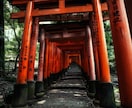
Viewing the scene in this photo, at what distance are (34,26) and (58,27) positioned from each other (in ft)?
9.09

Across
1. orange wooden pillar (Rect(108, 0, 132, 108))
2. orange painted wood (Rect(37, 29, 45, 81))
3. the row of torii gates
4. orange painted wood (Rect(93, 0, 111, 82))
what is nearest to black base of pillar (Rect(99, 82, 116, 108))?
the row of torii gates

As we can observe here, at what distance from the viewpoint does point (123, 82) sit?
2967 millimetres

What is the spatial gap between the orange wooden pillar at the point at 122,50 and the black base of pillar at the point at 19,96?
13.5ft

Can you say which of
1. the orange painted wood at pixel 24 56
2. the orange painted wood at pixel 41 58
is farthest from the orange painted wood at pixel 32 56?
the orange painted wood at pixel 41 58

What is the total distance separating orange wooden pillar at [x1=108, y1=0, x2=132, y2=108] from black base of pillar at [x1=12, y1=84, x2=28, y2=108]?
412cm

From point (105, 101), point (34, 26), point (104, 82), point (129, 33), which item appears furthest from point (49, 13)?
point (129, 33)

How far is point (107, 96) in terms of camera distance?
6.00m

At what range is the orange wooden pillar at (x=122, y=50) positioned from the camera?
2.91 meters

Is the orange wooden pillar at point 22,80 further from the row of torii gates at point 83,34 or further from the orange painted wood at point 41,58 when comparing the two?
the orange painted wood at point 41,58

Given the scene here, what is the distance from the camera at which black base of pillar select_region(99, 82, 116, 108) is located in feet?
19.5

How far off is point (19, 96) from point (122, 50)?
4.36 m

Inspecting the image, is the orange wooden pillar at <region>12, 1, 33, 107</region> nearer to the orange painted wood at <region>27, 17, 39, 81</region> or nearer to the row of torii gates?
the row of torii gates

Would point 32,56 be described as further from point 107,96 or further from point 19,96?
point 107,96

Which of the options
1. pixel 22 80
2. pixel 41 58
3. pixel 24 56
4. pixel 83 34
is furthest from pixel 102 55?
pixel 83 34
